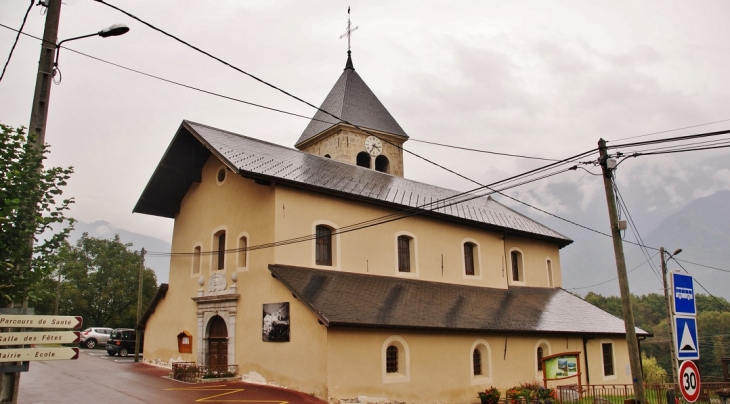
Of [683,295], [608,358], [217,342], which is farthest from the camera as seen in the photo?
[608,358]

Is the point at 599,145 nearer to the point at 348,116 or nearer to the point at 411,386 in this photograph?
the point at 411,386

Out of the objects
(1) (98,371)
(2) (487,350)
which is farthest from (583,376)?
(1) (98,371)

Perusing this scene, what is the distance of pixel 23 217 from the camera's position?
832cm

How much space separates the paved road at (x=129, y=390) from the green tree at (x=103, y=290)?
100ft

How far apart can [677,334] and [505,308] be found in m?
16.3

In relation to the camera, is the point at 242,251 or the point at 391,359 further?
the point at 242,251

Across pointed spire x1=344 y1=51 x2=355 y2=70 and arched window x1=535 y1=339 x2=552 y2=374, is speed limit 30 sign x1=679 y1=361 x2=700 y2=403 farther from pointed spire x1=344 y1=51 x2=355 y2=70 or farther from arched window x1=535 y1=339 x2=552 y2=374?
pointed spire x1=344 y1=51 x2=355 y2=70

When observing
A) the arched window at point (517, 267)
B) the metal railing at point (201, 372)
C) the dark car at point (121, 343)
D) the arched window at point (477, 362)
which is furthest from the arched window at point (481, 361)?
the dark car at point (121, 343)

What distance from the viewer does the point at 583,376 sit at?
23812mm

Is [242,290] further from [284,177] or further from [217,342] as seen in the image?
[284,177]

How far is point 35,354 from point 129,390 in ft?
29.7

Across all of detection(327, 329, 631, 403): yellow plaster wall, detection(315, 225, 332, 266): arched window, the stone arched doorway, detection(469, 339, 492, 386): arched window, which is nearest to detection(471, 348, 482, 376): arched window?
detection(469, 339, 492, 386): arched window

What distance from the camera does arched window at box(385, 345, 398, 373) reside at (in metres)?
17.8

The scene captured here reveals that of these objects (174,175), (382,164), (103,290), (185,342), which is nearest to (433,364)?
(185,342)
